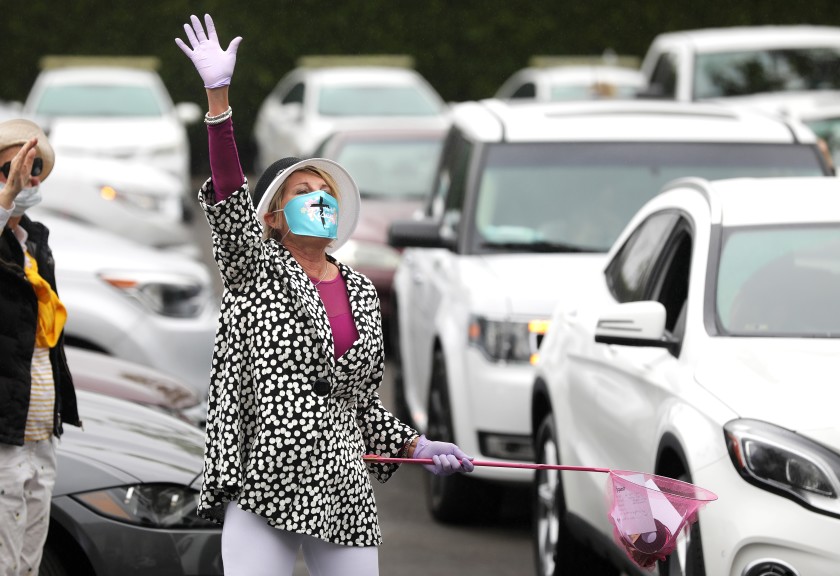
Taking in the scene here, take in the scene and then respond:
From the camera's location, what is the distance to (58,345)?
14.4 feet

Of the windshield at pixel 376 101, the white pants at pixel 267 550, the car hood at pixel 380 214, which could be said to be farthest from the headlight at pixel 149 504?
the windshield at pixel 376 101

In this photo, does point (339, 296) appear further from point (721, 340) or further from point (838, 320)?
point (838, 320)

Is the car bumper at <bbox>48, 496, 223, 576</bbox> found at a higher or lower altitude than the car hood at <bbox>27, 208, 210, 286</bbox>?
higher

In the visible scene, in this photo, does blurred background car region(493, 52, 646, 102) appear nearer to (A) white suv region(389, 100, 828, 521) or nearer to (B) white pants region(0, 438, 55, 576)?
(A) white suv region(389, 100, 828, 521)

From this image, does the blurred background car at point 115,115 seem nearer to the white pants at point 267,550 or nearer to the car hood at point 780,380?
the car hood at point 780,380

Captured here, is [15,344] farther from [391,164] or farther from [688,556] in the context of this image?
[391,164]

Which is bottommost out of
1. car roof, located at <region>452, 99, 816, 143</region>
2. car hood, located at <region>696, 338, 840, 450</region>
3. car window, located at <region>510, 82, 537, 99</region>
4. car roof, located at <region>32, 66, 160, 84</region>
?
car window, located at <region>510, 82, 537, 99</region>

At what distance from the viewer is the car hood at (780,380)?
163 inches

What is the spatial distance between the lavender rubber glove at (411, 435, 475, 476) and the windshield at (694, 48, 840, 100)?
43.1 ft

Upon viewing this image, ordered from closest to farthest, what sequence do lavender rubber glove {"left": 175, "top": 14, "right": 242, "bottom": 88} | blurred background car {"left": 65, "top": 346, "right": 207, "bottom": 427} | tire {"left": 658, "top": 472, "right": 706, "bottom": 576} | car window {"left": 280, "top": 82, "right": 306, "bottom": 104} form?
lavender rubber glove {"left": 175, "top": 14, "right": 242, "bottom": 88} < tire {"left": 658, "top": 472, "right": 706, "bottom": 576} < blurred background car {"left": 65, "top": 346, "right": 207, "bottom": 427} < car window {"left": 280, "top": 82, "right": 306, "bottom": 104}

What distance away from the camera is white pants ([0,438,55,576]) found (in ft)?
13.7

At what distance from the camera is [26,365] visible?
423 centimetres

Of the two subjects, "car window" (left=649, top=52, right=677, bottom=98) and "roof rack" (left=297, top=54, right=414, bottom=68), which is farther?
"roof rack" (left=297, top=54, right=414, bottom=68)

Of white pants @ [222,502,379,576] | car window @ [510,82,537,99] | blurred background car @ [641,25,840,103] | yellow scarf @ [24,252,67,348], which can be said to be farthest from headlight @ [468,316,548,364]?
car window @ [510,82,537,99]
